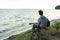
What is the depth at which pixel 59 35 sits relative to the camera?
12.0 metres

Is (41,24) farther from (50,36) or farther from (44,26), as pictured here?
(50,36)

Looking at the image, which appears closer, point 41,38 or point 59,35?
point 41,38

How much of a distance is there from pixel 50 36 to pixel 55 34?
2.13 feet

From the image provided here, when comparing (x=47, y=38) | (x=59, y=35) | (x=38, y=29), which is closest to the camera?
(x=47, y=38)

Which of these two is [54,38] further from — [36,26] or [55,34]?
[36,26]

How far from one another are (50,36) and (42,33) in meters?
0.73

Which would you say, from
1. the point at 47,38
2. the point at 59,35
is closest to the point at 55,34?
the point at 59,35

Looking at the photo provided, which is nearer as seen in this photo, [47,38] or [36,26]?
[47,38]

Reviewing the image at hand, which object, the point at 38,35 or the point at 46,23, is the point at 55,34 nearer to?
the point at 38,35

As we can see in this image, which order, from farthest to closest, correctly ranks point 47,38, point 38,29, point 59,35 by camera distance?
point 38,29, point 59,35, point 47,38

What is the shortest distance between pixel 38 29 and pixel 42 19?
706 mm

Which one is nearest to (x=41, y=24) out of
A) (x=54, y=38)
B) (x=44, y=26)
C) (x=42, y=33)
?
(x=44, y=26)

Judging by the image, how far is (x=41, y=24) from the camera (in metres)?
13.9

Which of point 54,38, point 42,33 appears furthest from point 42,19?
point 54,38
